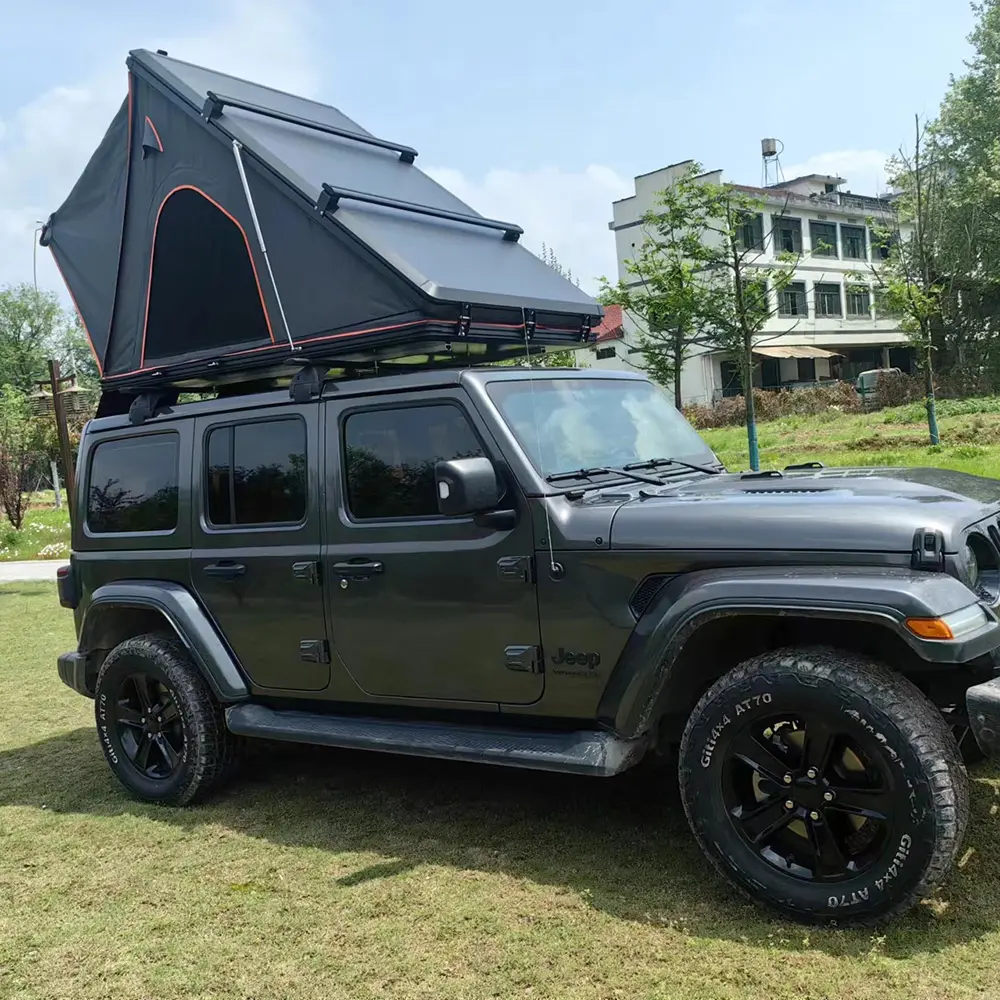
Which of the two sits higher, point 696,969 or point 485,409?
point 485,409

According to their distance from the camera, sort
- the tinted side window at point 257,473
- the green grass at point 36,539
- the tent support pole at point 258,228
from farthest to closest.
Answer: the green grass at point 36,539 → the tinted side window at point 257,473 → the tent support pole at point 258,228

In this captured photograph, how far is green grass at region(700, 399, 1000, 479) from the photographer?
16.8 meters

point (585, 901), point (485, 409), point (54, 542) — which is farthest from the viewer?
point (54, 542)

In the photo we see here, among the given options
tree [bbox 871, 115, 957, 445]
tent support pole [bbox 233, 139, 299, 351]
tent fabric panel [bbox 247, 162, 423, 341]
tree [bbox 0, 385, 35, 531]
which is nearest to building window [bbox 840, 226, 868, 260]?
tree [bbox 871, 115, 957, 445]

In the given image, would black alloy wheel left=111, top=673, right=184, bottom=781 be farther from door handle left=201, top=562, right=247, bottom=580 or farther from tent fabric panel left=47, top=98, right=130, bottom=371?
tent fabric panel left=47, top=98, right=130, bottom=371

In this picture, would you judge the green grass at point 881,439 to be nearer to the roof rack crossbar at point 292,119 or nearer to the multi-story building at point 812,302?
the roof rack crossbar at point 292,119

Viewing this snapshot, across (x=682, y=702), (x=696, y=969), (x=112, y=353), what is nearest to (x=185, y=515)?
(x=112, y=353)

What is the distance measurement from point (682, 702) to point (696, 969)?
3.24 ft

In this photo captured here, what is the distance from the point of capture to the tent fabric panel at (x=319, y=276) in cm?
437

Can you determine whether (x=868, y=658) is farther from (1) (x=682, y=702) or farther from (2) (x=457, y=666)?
(2) (x=457, y=666)

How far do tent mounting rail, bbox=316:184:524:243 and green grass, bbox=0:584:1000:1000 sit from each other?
9.13 feet

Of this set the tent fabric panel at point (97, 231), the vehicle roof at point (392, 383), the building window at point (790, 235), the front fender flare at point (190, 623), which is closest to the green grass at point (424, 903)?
the front fender flare at point (190, 623)

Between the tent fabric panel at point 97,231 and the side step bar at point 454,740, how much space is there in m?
2.25

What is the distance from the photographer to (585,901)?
3674 mm
